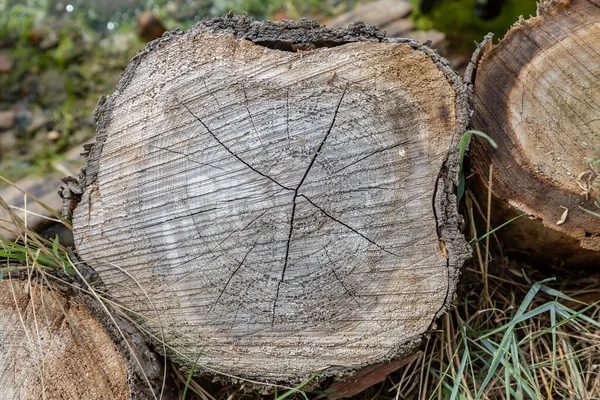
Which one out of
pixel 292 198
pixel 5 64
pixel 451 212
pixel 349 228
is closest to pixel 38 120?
pixel 5 64

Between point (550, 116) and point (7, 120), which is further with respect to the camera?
point (7, 120)

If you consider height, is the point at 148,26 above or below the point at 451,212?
above

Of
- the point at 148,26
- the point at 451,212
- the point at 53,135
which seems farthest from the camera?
the point at 148,26

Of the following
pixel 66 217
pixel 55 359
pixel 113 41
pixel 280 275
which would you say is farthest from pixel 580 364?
pixel 113 41

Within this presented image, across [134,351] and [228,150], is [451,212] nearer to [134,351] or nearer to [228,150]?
[228,150]

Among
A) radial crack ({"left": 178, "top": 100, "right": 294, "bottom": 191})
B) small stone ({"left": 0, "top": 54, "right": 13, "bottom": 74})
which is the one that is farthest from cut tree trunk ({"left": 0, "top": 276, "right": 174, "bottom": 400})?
small stone ({"left": 0, "top": 54, "right": 13, "bottom": 74})

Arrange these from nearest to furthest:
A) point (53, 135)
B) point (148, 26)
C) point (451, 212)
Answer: point (451, 212) → point (53, 135) → point (148, 26)
